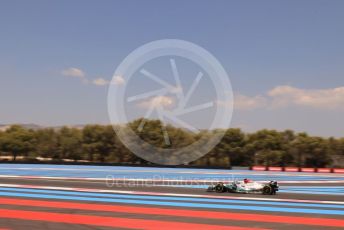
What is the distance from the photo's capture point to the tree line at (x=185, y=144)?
6494 centimetres

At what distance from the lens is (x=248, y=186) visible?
17.5 m

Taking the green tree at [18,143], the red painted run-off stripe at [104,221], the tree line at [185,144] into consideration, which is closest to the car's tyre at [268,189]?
the red painted run-off stripe at [104,221]

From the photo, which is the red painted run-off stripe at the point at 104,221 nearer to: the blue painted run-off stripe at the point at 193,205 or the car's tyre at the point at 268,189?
the blue painted run-off stripe at the point at 193,205

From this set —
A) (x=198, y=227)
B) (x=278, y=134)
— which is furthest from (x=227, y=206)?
→ (x=278, y=134)

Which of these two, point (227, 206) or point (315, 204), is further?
point (315, 204)

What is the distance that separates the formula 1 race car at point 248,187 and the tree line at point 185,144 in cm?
4345

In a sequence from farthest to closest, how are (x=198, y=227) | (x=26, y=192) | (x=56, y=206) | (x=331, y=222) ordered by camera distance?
(x=26, y=192)
(x=56, y=206)
(x=331, y=222)
(x=198, y=227)

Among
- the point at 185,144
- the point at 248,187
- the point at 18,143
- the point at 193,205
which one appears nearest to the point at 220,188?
the point at 248,187

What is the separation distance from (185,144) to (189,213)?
5812 cm

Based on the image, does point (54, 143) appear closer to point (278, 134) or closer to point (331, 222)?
point (278, 134)

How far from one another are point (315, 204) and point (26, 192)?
35.4 ft

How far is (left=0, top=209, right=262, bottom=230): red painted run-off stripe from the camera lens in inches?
358

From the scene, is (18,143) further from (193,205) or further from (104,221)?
(104,221)

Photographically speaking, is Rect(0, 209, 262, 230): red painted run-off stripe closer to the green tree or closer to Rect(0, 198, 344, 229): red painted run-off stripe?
Rect(0, 198, 344, 229): red painted run-off stripe
